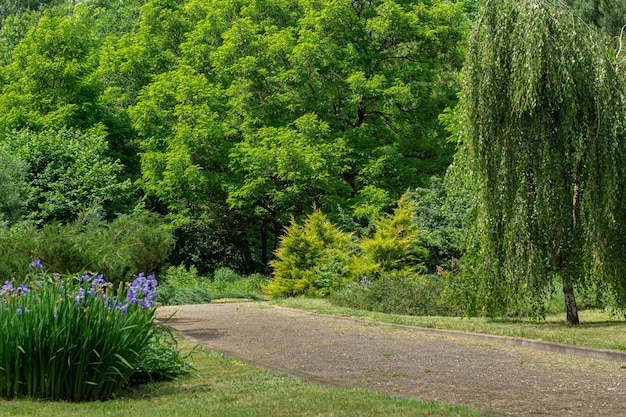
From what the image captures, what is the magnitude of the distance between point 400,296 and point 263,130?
1389 centimetres

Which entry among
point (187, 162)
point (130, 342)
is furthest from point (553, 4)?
point (187, 162)

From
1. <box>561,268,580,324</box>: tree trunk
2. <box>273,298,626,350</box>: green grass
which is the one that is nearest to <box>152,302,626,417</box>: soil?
<box>273,298,626,350</box>: green grass

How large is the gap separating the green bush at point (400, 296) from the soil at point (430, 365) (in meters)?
2.40

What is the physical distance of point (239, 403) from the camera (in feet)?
21.9

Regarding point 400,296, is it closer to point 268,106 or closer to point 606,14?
point 268,106

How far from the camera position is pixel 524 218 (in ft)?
44.6

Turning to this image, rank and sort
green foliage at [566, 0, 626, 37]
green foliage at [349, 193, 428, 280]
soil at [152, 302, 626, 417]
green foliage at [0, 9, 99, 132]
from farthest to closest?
green foliage at [0, 9, 99, 132] → green foliage at [566, 0, 626, 37] → green foliage at [349, 193, 428, 280] → soil at [152, 302, 626, 417]

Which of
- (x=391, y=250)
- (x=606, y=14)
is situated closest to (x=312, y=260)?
(x=391, y=250)

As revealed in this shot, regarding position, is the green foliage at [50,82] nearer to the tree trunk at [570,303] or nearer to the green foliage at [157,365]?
the tree trunk at [570,303]

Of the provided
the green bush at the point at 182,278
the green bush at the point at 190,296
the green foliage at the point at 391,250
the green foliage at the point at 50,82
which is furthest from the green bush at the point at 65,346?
the green foliage at the point at 50,82

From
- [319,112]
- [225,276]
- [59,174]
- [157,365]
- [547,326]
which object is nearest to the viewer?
[157,365]

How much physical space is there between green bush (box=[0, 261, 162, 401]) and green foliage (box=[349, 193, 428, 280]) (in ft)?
47.6

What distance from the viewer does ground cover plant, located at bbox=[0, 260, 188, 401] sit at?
7.16m

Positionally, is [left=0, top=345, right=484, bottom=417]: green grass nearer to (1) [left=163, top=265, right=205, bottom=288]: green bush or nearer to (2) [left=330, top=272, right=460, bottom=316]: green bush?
(2) [left=330, top=272, right=460, bottom=316]: green bush
